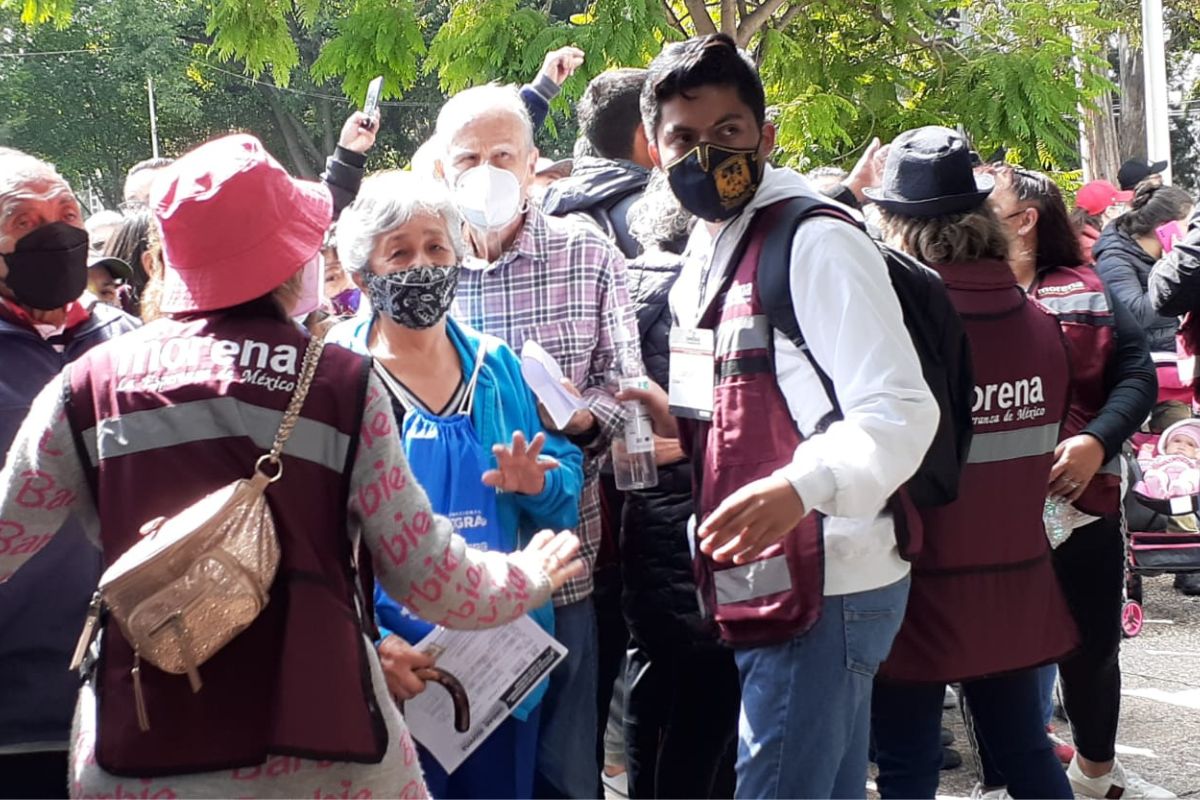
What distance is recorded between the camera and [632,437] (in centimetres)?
381

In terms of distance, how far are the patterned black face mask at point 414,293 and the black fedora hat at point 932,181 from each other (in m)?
1.16

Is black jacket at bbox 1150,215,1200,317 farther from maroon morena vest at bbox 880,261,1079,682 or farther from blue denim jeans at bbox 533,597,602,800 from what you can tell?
blue denim jeans at bbox 533,597,602,800

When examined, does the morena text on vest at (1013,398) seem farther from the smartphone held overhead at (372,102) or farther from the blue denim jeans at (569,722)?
the smartphone held overhead at (372,102)

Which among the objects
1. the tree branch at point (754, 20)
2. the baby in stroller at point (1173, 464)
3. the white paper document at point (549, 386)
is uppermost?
the tree branch at point (754, 20)

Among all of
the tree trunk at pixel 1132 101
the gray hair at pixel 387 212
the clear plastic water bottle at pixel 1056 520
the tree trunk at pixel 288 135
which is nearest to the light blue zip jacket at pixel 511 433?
the gray hair at pixel 387 212

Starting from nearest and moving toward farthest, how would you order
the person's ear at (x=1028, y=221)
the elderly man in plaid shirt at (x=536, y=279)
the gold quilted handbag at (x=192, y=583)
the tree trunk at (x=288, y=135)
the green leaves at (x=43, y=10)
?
the gold quilted handbag at (x=192, y=583) < the elderly man in plaid shirt at (x=536, y=279) < the person's ear at (x=1028, y=221) < the green leaves at (x=43, y=10) < the tree trunk at (x=288, y=135)

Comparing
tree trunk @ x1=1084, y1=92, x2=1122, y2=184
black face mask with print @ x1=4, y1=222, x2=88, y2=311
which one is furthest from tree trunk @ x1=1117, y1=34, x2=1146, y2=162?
black face mask with print @ x1=4, y1=222, x2=88, y2=311

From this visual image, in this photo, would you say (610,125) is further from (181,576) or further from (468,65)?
(468,65)

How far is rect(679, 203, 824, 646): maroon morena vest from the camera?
9.20 ft

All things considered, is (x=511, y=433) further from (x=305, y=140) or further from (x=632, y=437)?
(x=305, y=140)

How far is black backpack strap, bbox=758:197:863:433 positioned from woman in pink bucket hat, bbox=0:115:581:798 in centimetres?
79

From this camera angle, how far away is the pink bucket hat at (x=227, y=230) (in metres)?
2.35

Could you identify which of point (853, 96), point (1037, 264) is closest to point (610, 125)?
point (1037, 264)

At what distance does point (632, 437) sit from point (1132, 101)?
23.3 meters
